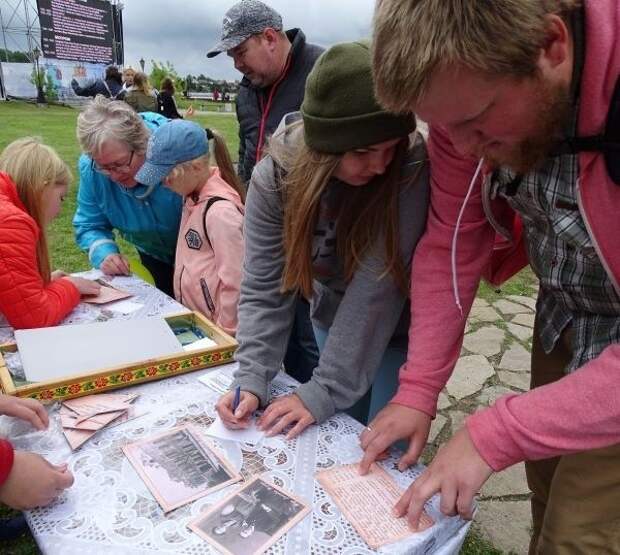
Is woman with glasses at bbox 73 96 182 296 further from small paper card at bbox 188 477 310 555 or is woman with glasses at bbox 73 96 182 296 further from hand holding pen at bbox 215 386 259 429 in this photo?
small paper card at bbox 188 477 310 555

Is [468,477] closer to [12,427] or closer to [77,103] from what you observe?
[12,427]

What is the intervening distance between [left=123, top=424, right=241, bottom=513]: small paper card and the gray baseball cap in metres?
2.47

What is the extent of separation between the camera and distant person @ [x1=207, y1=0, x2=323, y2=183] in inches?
116

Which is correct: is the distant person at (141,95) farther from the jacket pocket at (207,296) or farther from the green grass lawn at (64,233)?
the jacket pocket at (207,296)

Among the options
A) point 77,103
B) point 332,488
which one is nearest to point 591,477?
point 332,488

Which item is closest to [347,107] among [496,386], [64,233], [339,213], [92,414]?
[339,213]

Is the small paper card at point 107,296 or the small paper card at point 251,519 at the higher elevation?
the small paper card at point 251,519

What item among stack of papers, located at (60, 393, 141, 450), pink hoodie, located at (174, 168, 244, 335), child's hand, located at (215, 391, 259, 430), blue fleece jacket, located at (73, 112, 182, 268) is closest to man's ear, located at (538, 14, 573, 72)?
child's hand, located at (215, 391, 259, 430)

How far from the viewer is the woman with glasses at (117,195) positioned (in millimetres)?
2242

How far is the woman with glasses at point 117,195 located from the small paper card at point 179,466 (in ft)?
4.56

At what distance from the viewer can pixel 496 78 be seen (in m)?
0.72

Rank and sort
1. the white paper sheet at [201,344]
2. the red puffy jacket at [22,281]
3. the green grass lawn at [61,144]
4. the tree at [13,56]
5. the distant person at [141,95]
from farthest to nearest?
the tree at [13,56] → the distant person at [141,95] → the green grass lawn at [61,144] → the red puffy jacket at [22,281] → the white paper sheet at [201,344]

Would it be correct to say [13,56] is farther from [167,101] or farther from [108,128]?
[108,128]

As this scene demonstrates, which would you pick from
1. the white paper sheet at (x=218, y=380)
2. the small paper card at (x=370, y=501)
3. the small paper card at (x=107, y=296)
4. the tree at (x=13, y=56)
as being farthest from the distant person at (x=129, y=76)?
the tree at (x=13, y=56)
